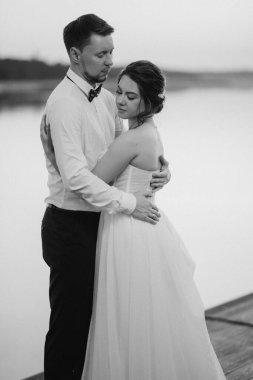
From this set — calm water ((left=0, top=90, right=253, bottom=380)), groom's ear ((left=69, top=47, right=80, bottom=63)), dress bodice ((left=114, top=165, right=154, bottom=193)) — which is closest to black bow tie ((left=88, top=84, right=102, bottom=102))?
groom's ear ((left=69, top=47, right=80, bottom=63))

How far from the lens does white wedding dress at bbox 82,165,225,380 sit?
92.0 inches

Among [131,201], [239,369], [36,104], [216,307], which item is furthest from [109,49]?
[216,307]

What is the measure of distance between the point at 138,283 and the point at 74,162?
492 mm

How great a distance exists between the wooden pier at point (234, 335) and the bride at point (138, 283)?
59 cm

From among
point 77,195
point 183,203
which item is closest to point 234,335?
point 183,203

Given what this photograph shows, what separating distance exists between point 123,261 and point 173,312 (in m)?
0.26

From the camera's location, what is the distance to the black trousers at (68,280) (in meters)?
2.36

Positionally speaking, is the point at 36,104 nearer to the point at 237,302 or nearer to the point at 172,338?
the point at 172,338

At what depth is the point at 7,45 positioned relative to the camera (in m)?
2.75

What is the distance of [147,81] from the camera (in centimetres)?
227

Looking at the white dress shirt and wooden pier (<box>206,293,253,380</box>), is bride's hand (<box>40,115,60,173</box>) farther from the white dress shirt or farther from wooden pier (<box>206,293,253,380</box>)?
wooden pier (<box>206,293,253,380</box>)

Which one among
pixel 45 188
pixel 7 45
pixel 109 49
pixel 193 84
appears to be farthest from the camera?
pixel 193 84

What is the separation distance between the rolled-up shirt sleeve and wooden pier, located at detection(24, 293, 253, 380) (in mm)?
1078

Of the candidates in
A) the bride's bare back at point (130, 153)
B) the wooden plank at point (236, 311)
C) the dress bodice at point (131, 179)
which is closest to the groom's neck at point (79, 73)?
the bride's bare back at point (130, 153)
